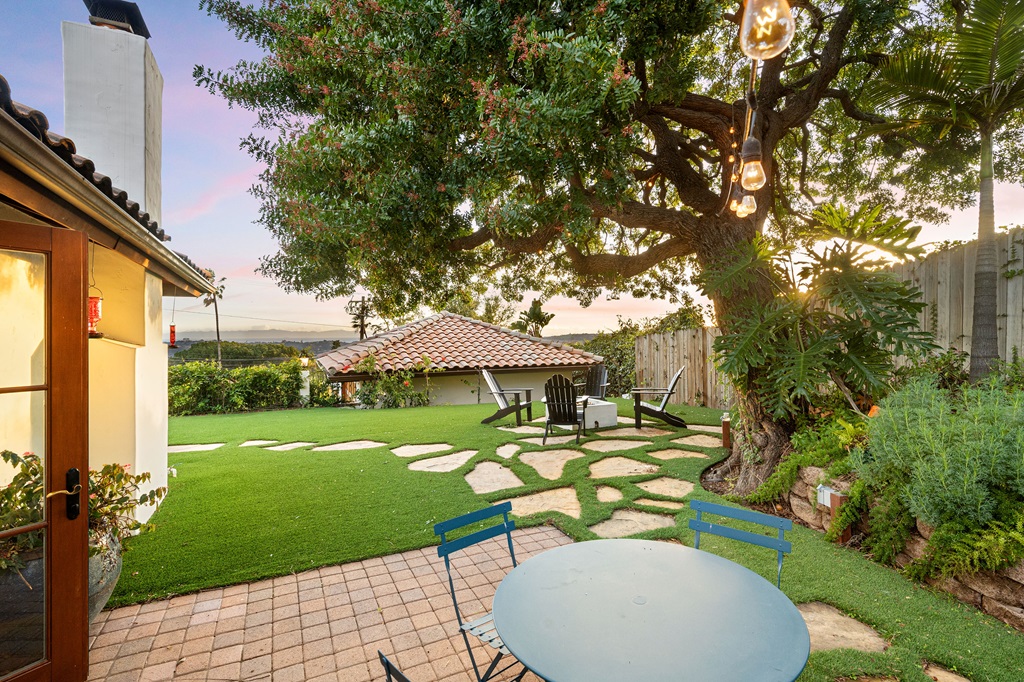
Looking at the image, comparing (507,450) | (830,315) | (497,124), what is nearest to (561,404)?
(507,450)

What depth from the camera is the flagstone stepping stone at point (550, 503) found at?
4477mm

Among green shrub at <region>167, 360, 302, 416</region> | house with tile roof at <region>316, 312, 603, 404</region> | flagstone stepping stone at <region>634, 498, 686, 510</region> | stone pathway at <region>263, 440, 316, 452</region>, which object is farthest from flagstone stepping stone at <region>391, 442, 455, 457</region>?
green shrub at <region>167, 360, 302, 416</region>

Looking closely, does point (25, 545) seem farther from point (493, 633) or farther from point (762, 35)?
point (762, 35)

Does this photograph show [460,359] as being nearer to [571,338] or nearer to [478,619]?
[571,338]

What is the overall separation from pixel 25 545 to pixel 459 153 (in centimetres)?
387

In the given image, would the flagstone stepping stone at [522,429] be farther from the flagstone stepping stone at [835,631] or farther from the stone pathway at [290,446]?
the flagstone stepping stone at [835,631]

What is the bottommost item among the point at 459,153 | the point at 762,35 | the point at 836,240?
the point at 836,240

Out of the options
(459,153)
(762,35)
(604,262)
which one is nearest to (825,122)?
(604,262)

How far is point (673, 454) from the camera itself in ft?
21.2

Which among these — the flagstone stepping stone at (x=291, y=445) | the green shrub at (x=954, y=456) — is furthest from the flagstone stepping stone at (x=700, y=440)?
the flagstone stepping stone at (x=291, y=445)

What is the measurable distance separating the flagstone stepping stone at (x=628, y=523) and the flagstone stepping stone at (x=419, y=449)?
137 inches

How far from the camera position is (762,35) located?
6.40 feet

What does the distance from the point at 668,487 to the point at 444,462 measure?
2.98 meters

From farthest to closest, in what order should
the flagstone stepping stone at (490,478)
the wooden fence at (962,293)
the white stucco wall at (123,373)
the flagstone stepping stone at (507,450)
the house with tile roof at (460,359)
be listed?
the house with tile roof at (460,359), the flagstone stepping stone at (507,450), the flagstone stepping stone at (490,478), the wooden fence at (962,293), the white stucco wall at (123,373)
